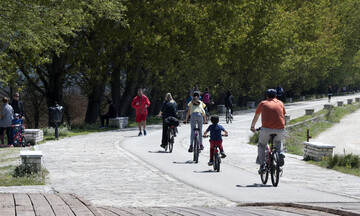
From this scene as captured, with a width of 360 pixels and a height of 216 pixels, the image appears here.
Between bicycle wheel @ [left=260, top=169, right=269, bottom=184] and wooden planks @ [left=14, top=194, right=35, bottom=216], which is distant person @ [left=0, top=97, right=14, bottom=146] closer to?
bicycle wheel @ [left=260, top=169, right=269, bottom=184]

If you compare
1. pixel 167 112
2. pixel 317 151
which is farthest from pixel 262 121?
pixel 167 112

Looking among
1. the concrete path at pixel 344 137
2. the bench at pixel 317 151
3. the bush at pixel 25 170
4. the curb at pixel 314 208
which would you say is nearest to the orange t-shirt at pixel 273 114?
the curb at pixel 314 208

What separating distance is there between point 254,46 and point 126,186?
138 ft

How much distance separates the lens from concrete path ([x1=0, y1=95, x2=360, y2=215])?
400 inches

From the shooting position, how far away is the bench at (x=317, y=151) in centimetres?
1784

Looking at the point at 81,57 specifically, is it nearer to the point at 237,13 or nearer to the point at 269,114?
the point at 237,13

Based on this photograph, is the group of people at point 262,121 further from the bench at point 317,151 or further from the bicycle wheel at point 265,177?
the bench at point 317,151

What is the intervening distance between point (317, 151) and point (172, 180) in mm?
6513

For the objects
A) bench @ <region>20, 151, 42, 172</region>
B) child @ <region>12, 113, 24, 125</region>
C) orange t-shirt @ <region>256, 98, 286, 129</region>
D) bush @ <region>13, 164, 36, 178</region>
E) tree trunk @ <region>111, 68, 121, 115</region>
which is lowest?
bush @ <region>13, 164, 36, 178</region>

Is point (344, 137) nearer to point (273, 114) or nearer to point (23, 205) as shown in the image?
point (273, 114)

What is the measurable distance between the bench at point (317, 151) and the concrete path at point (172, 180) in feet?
1.24

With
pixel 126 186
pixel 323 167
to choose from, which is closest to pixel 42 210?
pixel 126 186

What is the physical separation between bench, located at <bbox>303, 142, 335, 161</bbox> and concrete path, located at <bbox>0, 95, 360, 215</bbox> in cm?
38

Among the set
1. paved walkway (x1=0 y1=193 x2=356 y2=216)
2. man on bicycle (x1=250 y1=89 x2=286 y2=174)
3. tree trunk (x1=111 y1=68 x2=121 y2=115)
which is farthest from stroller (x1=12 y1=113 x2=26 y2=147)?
tree trunk (x1=111 y1=68 x2=121 y2=115)
